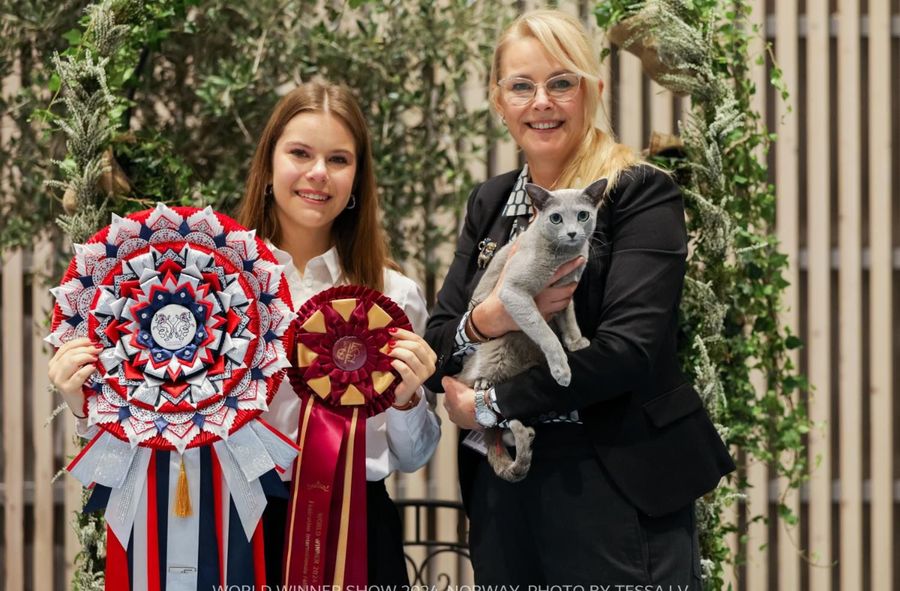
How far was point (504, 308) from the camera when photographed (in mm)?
1449

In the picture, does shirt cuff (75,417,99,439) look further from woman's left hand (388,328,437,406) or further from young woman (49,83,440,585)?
woman's left hand (388,328,437,406)

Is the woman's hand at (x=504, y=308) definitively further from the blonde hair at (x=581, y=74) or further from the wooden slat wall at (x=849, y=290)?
the wooden slat wall at (x=849, y=290)

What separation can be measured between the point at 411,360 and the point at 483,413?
17 centimetres

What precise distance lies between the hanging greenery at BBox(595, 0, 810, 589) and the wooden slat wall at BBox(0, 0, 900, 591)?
946mm

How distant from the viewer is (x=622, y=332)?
1.41m

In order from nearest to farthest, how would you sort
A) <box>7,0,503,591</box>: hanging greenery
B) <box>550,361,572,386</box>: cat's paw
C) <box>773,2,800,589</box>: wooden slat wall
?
<box>550,361,572,386</box>: cat's paw, <box>7,0,503,591</box>: hanging greenery, <box>773,2,800,589</box>: wooden slat wall

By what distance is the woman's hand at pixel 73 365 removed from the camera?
1.50 metres

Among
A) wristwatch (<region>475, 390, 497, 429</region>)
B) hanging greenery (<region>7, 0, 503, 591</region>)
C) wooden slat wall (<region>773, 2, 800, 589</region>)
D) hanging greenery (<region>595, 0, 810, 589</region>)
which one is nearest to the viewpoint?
wristwatch (<region>475, 390, 497, 429</region>)

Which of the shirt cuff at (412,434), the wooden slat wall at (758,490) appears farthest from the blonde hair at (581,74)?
the wooden slat wall at (758,490)

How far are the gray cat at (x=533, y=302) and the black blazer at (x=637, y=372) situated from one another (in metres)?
0.04

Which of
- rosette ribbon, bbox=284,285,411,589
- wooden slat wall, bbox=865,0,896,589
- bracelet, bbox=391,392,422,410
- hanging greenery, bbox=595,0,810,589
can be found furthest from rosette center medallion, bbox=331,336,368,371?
wooden slat wall, bbox=865,0,896,589

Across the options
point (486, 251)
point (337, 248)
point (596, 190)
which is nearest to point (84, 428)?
point (337, 248)

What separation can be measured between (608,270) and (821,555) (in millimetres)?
2096

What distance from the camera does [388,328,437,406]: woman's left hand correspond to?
1577mm
